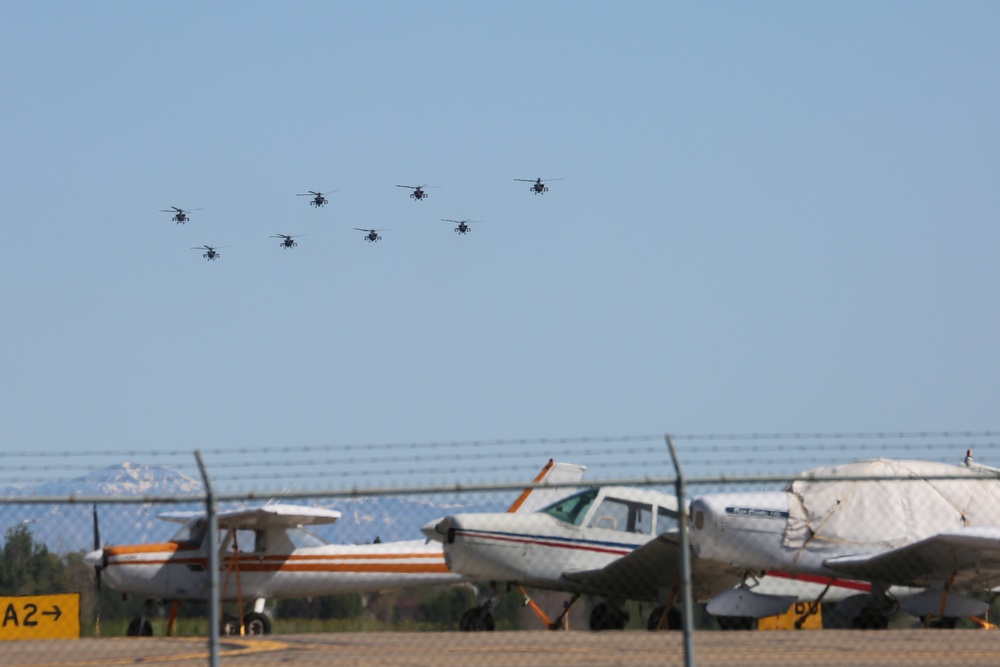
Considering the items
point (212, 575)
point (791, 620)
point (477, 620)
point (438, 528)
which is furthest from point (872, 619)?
point (212, 575)

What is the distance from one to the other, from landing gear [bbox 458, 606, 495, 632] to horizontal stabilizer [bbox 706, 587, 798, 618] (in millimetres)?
3559

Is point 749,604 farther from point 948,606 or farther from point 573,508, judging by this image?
point 573,508

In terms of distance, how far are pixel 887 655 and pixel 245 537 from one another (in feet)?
51.5

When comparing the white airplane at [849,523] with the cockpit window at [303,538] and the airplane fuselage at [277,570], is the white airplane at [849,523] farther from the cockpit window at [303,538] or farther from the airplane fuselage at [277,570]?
the cockpit window at [303,538]

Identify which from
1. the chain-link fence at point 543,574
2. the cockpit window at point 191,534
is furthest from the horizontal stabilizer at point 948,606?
the cockpit window at point 191,534

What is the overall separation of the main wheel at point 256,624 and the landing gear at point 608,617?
21.0ft

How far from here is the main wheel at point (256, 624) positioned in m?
26.3

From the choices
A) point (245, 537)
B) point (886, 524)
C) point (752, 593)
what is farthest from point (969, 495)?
point (245, 537)

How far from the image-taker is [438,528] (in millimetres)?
23422

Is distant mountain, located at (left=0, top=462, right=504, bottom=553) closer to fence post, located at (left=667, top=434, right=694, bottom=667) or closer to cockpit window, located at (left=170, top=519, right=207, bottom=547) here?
fence post, located at (left=667, top=434, right=694, bottom=667)

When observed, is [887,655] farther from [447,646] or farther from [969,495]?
[969,495]

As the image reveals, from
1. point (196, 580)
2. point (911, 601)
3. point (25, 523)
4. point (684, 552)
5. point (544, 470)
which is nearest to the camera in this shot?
point (684, 552)

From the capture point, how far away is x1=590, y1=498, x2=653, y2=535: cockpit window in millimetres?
23984

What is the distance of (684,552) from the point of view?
969 cm
